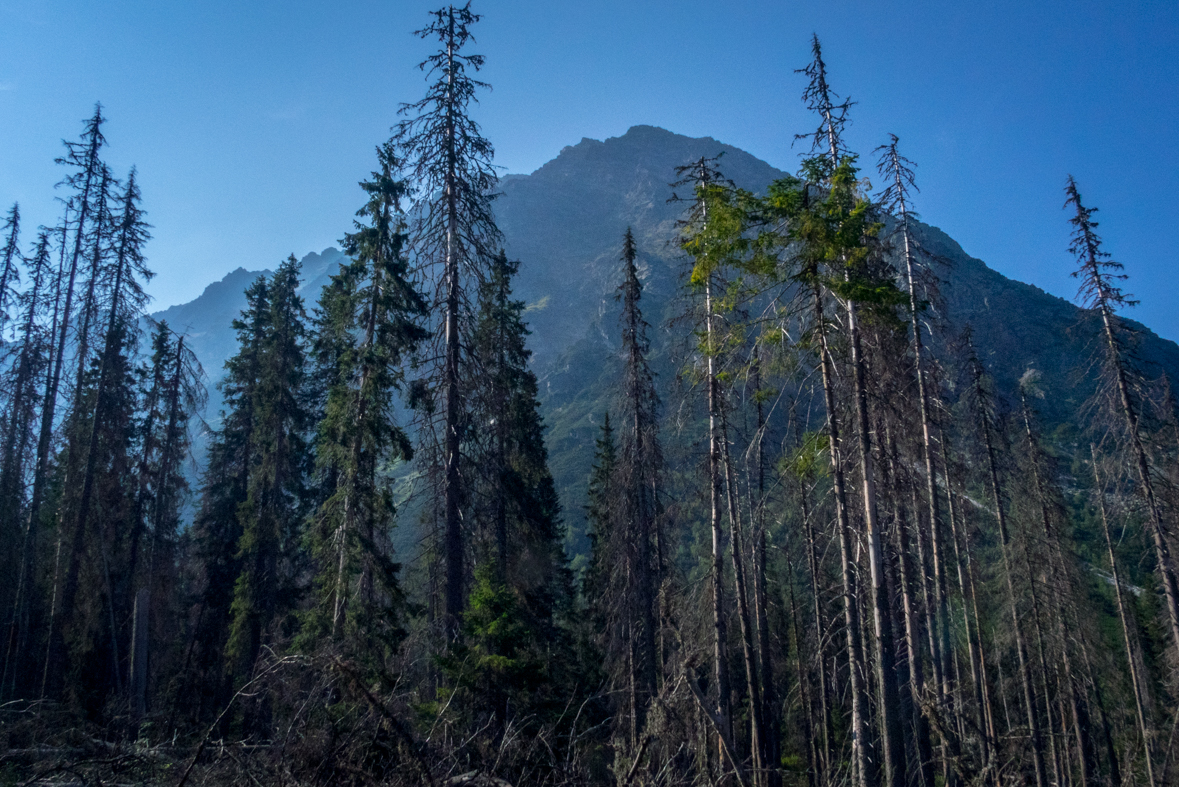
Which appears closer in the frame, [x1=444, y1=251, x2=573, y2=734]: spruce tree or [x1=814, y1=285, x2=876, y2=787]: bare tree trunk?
[x1=814, y1=285, x2=876, y2=787]: bare tree trunk

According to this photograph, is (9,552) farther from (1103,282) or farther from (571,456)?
(571,456)

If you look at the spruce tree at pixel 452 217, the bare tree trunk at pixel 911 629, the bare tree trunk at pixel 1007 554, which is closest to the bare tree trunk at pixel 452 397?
the spruce tree at pixel 452 217

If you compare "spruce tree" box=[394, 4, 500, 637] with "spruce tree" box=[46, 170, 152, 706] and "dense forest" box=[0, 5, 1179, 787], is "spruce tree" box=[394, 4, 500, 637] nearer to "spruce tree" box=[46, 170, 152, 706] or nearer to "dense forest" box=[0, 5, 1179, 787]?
"dense forest" box=[0, 5, 1179, 787]

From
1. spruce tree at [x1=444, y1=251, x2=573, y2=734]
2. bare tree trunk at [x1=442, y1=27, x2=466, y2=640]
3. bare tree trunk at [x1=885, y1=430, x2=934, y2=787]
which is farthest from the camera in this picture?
bare tree trunk at [x1=442, y1=27, x2=466, y2=640]

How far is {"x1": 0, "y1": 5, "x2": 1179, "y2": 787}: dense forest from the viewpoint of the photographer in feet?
31.8

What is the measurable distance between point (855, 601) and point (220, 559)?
21.5 m

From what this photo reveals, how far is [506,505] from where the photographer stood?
18.1 metres

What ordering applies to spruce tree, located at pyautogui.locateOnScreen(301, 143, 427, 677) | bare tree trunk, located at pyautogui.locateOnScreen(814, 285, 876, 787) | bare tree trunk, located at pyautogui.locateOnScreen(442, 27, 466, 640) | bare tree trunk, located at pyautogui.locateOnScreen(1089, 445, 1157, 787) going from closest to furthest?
1. bare tree trunk, located at pyautogui.locateOnScreen(814, 285, 876, 787)
2. bare tree trunk, located at pyautogui.locateOnScreen(442, 27, 466, 640)
3. spruce tree, located at pyautogui.locateOnScreen(301, 143, 427, 677)
4. bare tree trunk, located at pyautogui.locateOnScreen(1089, 445, 1157, 787)

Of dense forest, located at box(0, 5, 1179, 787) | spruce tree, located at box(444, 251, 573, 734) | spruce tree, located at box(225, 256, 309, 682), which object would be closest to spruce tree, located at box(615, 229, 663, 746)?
dense forest, located at box(0, 5, 1179, 787)

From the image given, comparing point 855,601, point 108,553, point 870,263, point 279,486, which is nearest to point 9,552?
point 108,553

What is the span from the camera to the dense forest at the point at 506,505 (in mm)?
9680

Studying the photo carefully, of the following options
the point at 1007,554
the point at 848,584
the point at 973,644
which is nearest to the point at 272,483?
the point at 848,584

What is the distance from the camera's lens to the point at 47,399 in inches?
754

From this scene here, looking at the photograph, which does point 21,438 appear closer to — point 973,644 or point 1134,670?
point 973,644
